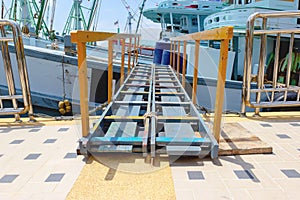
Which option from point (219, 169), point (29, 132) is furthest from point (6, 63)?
point (219, 169)

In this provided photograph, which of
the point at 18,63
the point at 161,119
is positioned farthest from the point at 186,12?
the point at 161,119

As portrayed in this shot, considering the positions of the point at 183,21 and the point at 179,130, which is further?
the point at 183,21

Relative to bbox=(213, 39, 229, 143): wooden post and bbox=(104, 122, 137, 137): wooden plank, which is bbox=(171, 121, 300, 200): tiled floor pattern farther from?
bbox=(104, 122, 137, 137): wooden plank

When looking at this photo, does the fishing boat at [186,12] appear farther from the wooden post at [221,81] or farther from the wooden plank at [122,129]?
the wooden post at [221,81]

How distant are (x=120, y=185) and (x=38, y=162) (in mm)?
752

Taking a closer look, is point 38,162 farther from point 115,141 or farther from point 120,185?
point 120,185

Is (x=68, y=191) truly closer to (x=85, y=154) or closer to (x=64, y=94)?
(x=85, y=154)

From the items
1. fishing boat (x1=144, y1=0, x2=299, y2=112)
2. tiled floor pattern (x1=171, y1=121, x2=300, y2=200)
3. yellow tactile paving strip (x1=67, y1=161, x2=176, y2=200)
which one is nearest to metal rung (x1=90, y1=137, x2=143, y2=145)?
yellow tactile paving strip (x1=67, y1=161, x2=176, y2=200)

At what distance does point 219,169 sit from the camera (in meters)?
1.78

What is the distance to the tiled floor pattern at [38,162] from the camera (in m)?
1.55

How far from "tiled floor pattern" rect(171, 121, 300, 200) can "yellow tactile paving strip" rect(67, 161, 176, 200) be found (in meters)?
0.08

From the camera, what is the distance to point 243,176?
5.53 ft

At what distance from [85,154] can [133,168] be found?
423 millimetres

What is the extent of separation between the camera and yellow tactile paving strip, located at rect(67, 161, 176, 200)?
1484 mm
